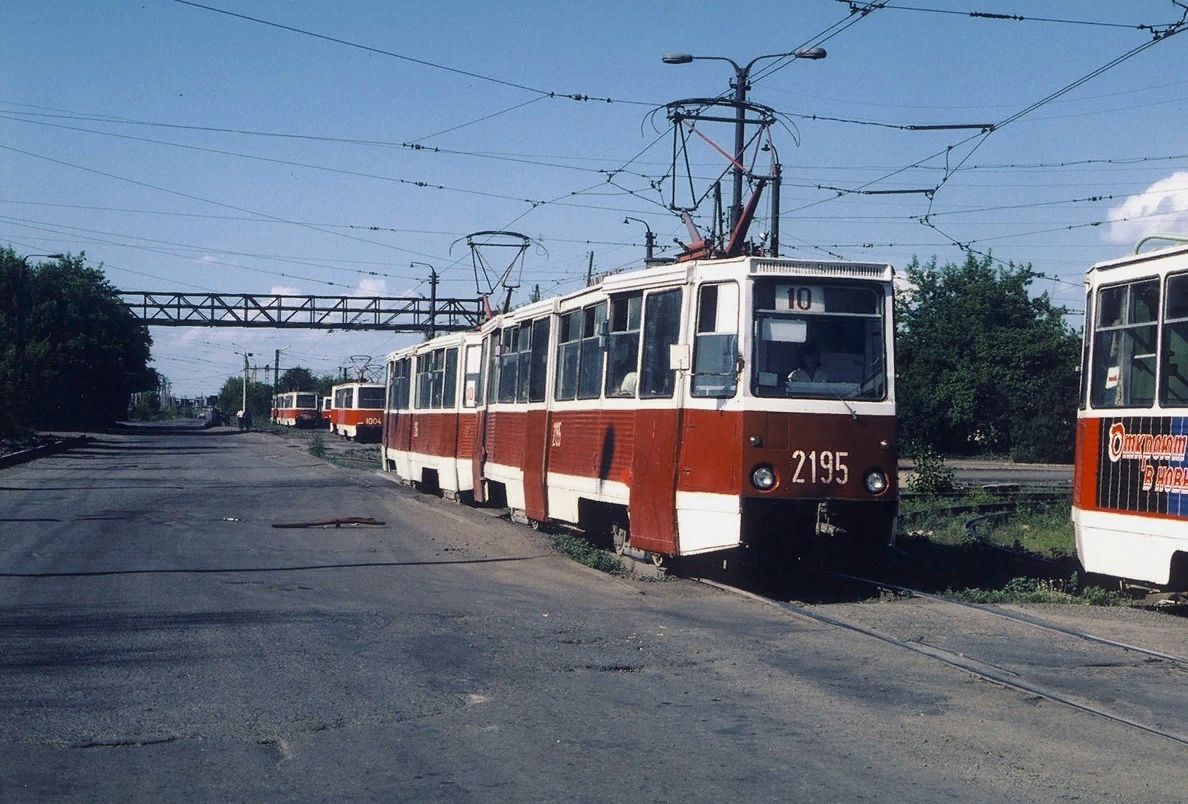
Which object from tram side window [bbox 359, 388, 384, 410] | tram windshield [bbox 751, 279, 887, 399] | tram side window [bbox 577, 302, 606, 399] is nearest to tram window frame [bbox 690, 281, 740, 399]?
tram windshield [bbox 751, 279, 887, 399]

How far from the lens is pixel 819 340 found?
1156 cm

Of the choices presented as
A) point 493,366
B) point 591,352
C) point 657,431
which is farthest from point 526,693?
point 493,366

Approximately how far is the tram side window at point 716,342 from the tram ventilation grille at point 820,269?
0.33 metres

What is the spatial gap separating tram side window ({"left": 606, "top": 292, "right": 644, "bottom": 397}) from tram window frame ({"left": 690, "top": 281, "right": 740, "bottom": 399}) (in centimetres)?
122

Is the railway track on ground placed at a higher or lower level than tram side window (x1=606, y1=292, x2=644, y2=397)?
lower

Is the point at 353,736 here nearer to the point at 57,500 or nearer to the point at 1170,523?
the point at 1170,523

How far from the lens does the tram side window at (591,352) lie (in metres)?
14.0

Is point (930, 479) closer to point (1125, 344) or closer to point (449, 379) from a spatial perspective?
point (449, 379)

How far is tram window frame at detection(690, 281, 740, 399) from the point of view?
452 inches

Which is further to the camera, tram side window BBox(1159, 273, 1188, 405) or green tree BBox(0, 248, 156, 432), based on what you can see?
green tree BBox(0, 248, 156, 432)

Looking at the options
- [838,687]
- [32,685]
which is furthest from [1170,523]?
[32,685]

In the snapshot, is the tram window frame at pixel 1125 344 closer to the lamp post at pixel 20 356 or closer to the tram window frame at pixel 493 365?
the tram window frame at pixel 493 365

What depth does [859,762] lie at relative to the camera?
234 inches

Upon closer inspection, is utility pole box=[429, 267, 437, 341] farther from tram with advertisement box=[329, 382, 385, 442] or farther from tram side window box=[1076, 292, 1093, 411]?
tram side window box=[1076, 292, 1093, 411]
